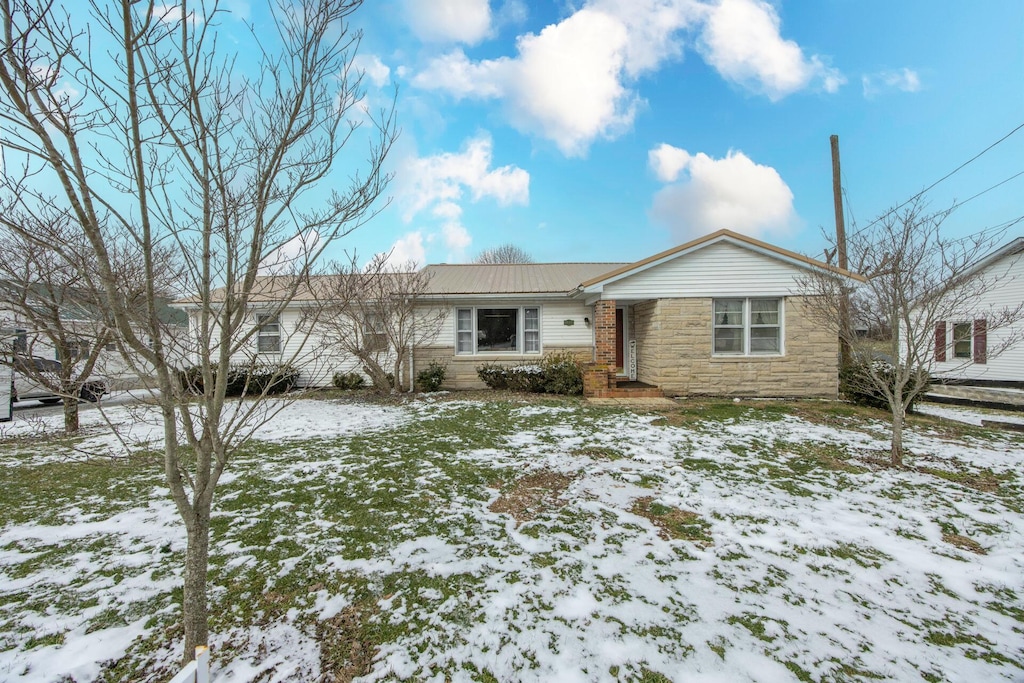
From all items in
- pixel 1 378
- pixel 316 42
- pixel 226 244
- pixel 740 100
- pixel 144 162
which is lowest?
pixel 1 378

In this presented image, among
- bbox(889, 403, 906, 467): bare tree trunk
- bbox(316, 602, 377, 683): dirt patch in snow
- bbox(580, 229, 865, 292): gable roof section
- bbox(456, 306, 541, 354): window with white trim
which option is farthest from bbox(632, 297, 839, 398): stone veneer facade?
bbox(316, 602, 377, 683): dirt patch in snow

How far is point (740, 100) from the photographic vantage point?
13.1 m

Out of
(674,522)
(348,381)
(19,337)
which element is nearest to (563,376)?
(348,381)

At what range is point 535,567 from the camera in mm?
2994

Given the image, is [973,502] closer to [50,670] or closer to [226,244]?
[226,244]

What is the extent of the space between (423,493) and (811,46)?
567 inches

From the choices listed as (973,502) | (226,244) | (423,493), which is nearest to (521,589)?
(423,493)

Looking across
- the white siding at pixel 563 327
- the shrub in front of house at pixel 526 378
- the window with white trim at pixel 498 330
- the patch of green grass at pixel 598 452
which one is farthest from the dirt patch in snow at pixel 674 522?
the window with white trim at pixel 498 330

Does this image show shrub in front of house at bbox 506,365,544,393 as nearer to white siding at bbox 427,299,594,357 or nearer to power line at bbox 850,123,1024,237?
white siding at bbox 427,299,594,357

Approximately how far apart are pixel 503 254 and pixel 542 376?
24170 mm

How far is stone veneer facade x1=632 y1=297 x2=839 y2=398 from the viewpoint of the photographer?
1051 cm

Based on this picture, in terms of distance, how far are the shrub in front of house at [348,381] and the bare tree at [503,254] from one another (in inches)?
889

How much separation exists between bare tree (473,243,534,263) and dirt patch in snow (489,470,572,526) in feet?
97.6

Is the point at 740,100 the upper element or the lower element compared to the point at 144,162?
upper
